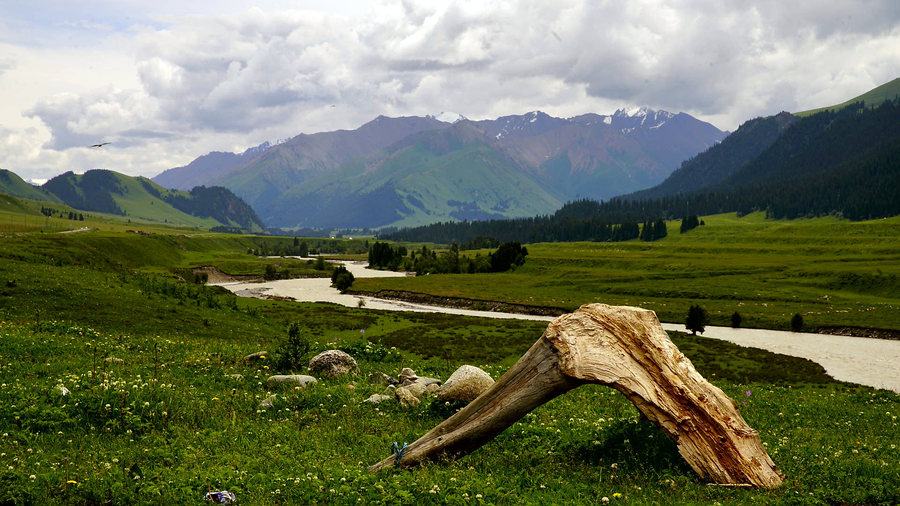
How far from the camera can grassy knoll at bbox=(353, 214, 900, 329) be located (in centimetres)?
8094

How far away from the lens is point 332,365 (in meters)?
22.1

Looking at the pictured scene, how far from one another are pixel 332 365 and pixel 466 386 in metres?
8.13

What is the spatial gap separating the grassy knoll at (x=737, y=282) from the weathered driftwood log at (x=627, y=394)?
74.4 m

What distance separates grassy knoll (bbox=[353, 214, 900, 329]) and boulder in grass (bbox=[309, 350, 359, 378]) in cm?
7058

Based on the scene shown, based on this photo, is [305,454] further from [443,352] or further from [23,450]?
[443,352]

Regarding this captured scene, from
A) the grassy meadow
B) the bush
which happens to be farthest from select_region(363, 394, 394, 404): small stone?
the bush

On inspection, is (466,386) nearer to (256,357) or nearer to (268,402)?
(268,402)

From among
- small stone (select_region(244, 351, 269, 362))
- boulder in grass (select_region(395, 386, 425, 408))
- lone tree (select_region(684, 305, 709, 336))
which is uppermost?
boulder in grass (select_region(395, 386, 425, 408))

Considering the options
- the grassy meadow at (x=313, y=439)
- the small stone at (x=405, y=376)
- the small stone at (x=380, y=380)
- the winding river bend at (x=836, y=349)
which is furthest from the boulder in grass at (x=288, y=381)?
the winding river bend at (x=836, y=349)

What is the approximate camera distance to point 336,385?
18.9 m

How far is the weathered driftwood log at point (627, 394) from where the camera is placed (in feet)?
37.6

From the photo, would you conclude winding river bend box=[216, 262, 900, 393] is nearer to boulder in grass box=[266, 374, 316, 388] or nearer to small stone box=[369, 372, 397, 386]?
small stone box=[369, 372, 397, 386]

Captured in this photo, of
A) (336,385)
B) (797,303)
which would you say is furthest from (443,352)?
(797,303)

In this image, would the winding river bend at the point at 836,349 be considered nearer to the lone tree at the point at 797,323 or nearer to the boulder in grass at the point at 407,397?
the lone tree at the point at 797,323
